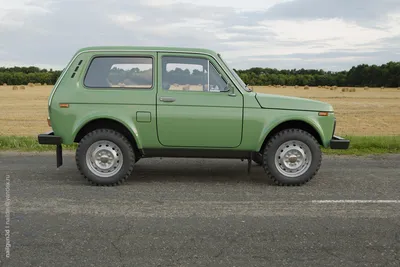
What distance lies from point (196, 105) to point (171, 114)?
36 cm

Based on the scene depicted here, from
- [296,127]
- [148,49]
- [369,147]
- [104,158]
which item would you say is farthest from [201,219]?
[369,147]

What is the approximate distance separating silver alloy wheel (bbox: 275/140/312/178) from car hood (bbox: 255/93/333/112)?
0.49m

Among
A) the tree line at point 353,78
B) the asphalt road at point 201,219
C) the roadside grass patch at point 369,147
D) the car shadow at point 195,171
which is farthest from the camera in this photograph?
the tree line at point 353,78

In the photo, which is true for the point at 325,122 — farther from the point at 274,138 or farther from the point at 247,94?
the point at 247,94

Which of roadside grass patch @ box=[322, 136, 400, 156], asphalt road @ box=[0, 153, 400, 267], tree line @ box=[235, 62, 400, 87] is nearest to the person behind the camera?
asphalt road @ box=[0, 153, 400, 267]

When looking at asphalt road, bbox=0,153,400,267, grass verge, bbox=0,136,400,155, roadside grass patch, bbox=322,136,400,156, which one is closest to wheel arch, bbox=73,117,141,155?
asphalt road, bbox=0,153,400,267

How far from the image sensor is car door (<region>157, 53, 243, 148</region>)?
6.68 m

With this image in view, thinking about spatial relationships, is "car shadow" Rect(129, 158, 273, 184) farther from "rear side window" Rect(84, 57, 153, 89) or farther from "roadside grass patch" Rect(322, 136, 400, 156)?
"roadside grass patch" Rect(322, 136, 400, 156)

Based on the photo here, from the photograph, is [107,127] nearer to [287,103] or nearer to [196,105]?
[196,105]

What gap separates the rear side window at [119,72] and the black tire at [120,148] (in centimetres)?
69

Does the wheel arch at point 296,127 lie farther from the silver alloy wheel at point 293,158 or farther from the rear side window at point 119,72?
the rear side window at point 119,72

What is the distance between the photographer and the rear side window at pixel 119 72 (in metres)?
6.80

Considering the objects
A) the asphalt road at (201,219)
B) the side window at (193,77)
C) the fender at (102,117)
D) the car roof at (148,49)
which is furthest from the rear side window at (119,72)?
the asphalt road at (201,219)

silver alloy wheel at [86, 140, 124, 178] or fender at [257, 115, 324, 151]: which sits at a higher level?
fender at [257, 115, 324, 151]
